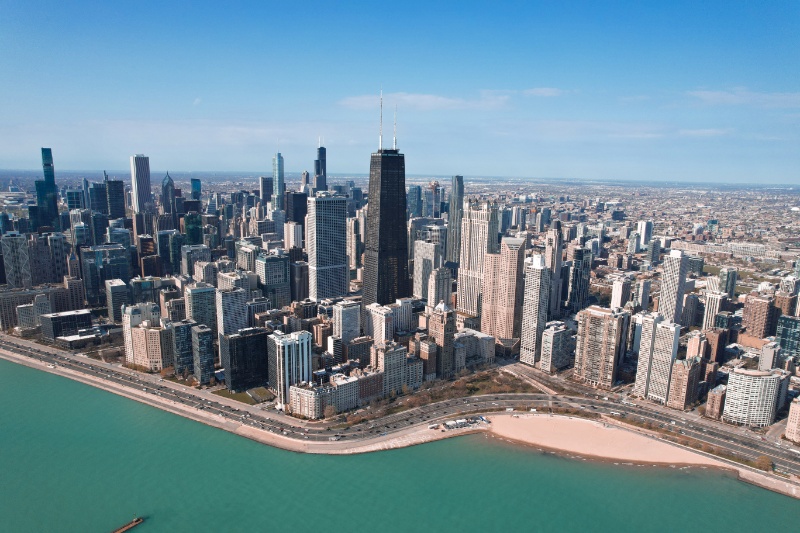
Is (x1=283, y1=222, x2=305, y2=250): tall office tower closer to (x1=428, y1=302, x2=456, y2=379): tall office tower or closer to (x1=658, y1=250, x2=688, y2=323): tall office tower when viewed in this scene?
(x1=428, y1=302, x2=456, y2=379): tall office tower

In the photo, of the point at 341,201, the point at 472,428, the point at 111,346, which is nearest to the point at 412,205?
the point at 341,201

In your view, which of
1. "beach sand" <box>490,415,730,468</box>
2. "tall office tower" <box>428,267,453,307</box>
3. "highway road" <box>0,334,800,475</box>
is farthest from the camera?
"tall office tower" <box>428,267,453,307</box>

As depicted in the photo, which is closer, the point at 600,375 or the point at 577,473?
the point at 577,473

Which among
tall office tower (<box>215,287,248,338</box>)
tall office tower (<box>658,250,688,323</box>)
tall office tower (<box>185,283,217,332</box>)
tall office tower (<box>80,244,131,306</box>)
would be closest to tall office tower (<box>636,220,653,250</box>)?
tall office tower (<box>658,250,688,323</box>)

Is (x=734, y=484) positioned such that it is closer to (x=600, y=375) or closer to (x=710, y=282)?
(x=600, y=375)

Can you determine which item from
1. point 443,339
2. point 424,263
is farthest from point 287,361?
point 424,263

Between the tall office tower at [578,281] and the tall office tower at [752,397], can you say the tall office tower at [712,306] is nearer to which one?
the tall office tower at [578,281]
